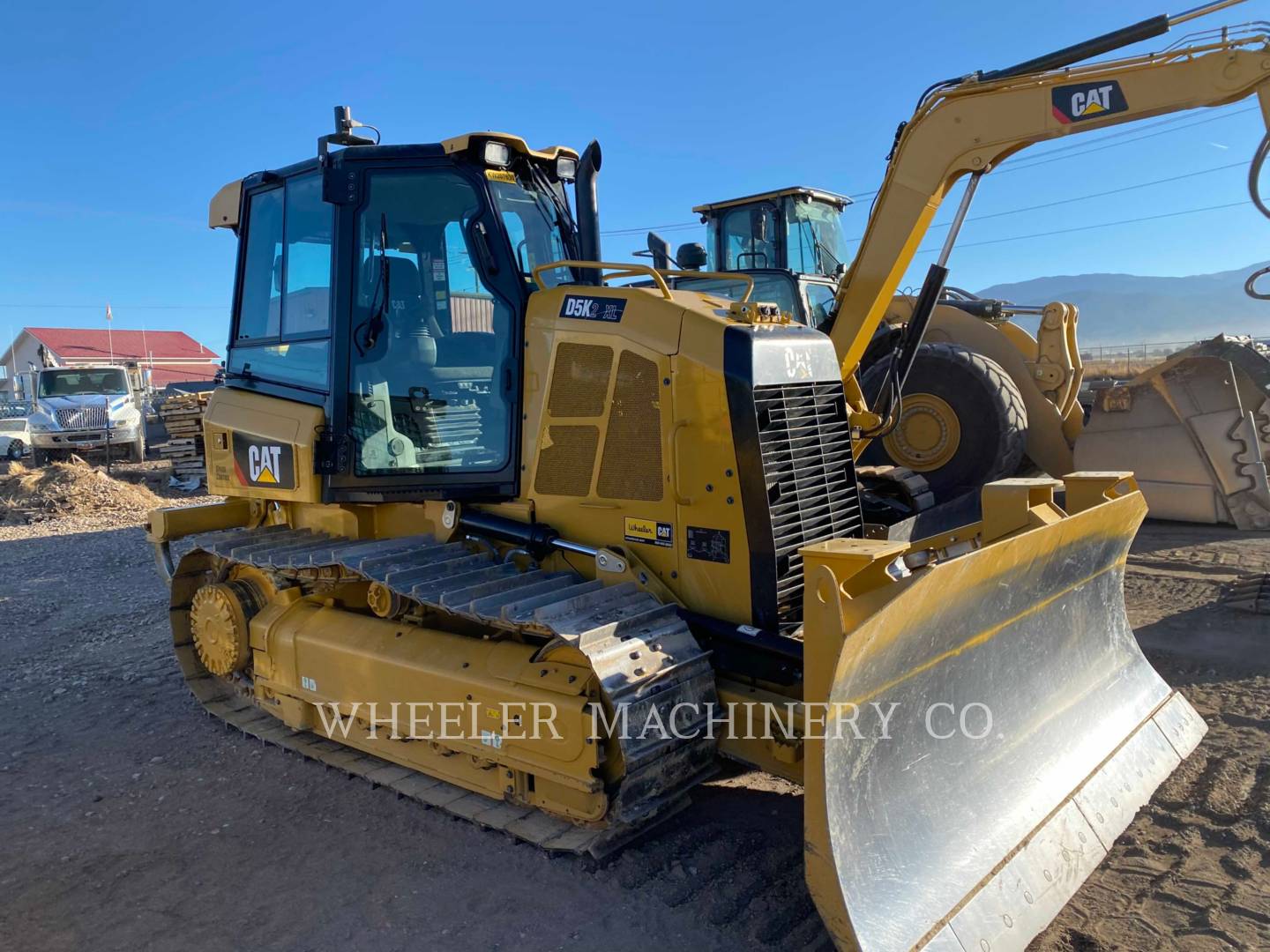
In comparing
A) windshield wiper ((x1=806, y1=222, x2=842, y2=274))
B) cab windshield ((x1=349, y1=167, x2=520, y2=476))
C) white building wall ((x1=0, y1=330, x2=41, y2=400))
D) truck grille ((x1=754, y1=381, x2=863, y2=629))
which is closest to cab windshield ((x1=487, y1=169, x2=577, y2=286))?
cab windshield ((x1=349, y1=167, x2=520, y2=476))

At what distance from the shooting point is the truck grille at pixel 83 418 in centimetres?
1722

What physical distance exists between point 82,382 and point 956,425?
16.9 m

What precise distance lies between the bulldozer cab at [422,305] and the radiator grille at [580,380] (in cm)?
25

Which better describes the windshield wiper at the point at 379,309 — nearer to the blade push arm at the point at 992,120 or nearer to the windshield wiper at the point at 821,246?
the blade push arm at the point at 992,120

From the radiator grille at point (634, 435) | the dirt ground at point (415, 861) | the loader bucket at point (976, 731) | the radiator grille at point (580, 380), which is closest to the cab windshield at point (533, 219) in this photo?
the radiator grille at point (580, 380)

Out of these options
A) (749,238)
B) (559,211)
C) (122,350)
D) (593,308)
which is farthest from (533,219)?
(122,350)

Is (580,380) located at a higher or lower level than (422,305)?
lower

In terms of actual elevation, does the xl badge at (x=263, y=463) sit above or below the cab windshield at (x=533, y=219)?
below

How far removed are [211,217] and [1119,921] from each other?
5.50m

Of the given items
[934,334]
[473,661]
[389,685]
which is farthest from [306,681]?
[934,334]

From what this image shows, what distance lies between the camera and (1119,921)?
306 cm

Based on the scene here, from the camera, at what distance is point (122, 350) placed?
48844 millimetres

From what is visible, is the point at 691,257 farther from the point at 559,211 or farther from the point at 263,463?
the point at 263,463

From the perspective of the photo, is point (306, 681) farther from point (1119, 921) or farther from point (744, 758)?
point (1119, 921)
